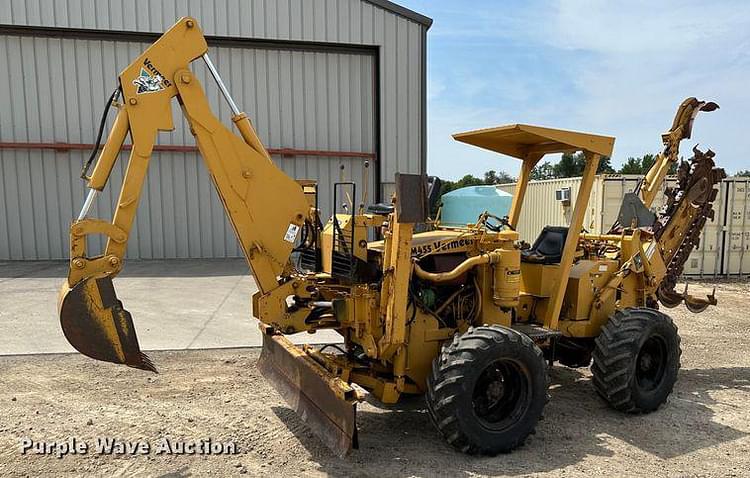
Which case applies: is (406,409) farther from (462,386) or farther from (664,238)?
(664,238)

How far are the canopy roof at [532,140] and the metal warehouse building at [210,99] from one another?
872cm

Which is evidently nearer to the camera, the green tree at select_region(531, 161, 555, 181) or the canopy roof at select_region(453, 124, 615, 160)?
the canopy roof at select_region(453, 124, 615, 160)

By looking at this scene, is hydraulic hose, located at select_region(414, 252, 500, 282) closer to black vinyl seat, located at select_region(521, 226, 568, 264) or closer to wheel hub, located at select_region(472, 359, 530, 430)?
wheel hub, located at select_region(472, 359, 530, 430)

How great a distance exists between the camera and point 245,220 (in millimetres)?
4012

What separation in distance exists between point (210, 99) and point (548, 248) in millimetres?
10769

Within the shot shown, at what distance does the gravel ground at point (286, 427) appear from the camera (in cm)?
385

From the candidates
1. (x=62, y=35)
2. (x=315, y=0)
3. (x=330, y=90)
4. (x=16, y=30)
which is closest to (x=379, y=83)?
(x=330, y=90)

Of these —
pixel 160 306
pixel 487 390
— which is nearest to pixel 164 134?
pixel 160 306

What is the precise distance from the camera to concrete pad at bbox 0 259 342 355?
7074mm

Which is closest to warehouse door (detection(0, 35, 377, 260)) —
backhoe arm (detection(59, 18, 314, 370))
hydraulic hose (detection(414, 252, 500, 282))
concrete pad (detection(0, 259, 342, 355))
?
concrete pad (detection(0, 259, 342, 355))

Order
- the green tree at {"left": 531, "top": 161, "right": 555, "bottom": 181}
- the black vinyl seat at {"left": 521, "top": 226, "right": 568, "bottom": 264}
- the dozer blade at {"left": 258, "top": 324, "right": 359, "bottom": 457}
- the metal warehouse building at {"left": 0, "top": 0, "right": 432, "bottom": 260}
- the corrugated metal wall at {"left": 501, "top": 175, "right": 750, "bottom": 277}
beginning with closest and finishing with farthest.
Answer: the dozer blade at {"left": 258, "top": 324, "right": 359, "bottom": 457} → the black vinyl seat at {"left": 521, "top": 226, "right": 568, "bottom": 264} → the corrugated metal wall at {"left": 501, "top": 175, "right": 750, "bottom": 277} → the metal warehouse building at {"left": 0, "top": 0, "right": 432, "bottom": 260} → the green tree at {"left": 531, "top": 161, "right": 555, "bottom": 181}

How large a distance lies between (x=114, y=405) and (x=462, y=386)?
3.25 meters

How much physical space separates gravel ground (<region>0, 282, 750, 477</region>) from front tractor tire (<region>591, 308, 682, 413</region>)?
0.20 m

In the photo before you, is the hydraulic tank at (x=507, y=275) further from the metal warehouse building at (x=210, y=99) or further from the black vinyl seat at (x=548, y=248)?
the metal warehouse building at (x=210, y=99)
